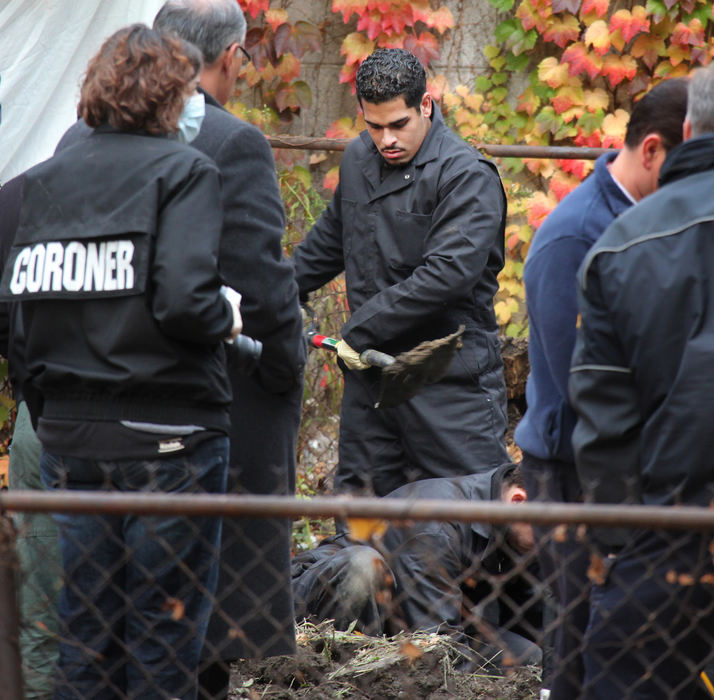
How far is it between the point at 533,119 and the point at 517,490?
312cm

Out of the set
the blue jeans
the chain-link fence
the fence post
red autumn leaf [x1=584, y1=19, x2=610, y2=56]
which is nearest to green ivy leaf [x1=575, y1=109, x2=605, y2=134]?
red autumn leaf [x1=584, y1=19, x2=610, y2=56]

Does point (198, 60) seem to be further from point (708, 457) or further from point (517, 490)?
point (517, 490)

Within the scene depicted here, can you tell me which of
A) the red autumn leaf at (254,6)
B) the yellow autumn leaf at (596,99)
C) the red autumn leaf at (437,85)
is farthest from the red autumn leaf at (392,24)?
the yellow autumn leaf at (596,99)

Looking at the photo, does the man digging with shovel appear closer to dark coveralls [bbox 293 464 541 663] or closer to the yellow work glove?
the yellow work glove

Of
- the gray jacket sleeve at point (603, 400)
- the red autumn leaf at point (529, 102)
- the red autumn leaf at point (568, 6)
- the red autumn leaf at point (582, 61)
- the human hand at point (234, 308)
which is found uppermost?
the red autumn leaf at point (568, 6)

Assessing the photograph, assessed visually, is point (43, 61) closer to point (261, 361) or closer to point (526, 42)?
point (261, 361)

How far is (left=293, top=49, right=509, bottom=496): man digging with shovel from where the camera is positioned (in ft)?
11.7

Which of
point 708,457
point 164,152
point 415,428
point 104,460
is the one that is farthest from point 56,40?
point 708,457

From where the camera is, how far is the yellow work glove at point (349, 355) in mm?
3674

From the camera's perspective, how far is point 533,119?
579 centimetres

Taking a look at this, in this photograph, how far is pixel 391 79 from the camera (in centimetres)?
361

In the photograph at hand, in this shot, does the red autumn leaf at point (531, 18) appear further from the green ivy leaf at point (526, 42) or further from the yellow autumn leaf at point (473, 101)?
the yellow autumn leaf at point (473, 101)

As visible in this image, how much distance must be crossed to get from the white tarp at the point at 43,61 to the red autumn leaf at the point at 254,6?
1.28 m

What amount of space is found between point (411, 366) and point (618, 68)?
289cm
